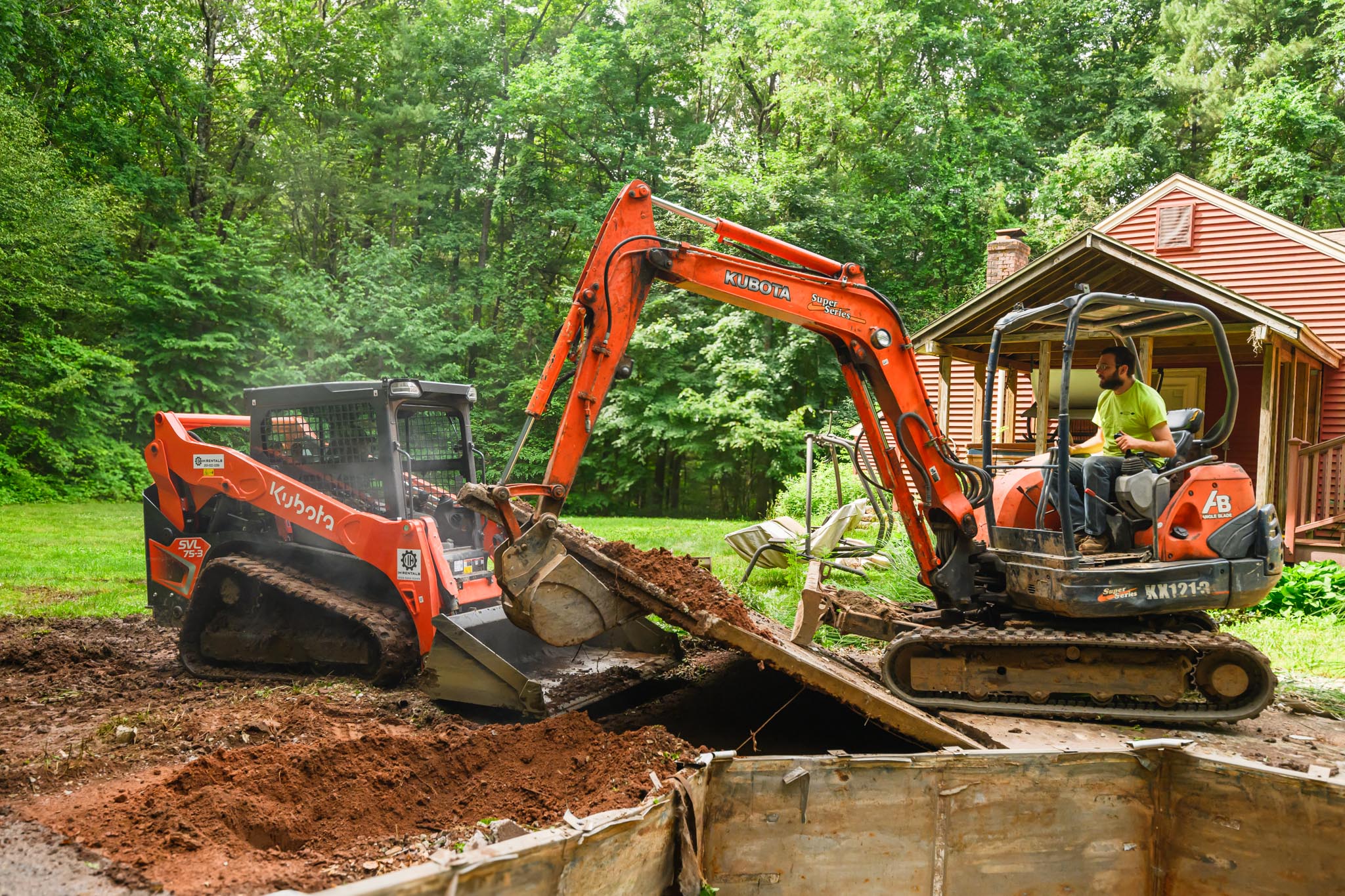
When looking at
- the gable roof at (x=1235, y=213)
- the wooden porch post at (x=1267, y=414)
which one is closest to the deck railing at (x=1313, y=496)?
the wooden porch post at (x=1267, y=414)

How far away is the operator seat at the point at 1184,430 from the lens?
584 centimetres

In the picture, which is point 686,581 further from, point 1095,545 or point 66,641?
point 66,641

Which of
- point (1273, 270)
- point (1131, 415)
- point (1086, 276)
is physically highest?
point (1273, 270)

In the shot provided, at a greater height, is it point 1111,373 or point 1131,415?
point 1111,373

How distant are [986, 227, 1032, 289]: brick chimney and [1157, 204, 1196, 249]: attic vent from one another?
233 cm

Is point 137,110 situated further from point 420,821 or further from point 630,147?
point 420,821

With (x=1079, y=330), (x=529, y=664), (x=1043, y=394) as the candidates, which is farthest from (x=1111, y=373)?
(x=1043, y=394)

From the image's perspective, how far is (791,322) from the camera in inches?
231

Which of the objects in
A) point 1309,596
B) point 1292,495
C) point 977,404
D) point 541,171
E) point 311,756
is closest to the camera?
point 311,756

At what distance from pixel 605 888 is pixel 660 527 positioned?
1404 centimetres

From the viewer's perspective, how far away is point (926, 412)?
628 centimetres

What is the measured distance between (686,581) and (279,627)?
10.2ft

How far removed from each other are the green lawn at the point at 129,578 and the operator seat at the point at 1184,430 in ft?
8.46

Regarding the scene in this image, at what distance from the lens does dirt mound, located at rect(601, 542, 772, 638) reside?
17.0 ft
